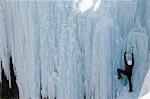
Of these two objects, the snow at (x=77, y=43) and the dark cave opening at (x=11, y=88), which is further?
the dark cave opening at (x=11, y=88)

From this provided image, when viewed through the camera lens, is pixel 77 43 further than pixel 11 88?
No

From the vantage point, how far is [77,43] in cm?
928

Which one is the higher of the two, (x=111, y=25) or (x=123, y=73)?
(x=111, y=25)

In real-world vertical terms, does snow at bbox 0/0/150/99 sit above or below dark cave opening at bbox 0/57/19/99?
above

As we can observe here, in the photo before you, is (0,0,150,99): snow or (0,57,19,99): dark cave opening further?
(0,57,19,99): dark cave opening

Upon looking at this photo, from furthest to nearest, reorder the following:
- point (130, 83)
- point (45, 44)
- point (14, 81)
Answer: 1. point (14, 81)
2. point (45, 44)
3. point (130, 83)

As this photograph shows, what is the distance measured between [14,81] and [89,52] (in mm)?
2319

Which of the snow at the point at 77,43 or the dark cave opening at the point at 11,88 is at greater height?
the snow at the point at 77,43

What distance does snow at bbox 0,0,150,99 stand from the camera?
Answer: 8.94 metres

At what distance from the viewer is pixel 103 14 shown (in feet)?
29.8

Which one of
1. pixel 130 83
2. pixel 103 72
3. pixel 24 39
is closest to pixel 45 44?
pixel 24 39

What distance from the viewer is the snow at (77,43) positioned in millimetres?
8938

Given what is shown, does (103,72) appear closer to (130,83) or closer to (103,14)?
(130,83)

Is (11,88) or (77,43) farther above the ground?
(77,43)
